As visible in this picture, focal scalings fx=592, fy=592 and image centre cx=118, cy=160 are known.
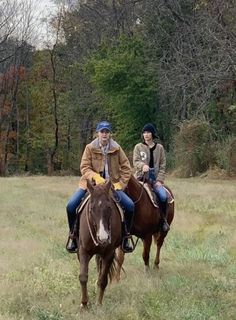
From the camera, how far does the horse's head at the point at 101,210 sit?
23.3 ft

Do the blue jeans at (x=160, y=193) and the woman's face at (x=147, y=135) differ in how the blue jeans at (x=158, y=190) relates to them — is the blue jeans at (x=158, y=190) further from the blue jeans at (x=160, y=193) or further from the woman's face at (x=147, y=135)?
the woman's face at (x=147, y=135)

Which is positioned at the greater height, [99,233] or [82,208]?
[82,208]

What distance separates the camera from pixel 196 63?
3139 centimetres

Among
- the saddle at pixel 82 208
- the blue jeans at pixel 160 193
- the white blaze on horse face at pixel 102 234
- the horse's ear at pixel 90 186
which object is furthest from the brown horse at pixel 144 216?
the white blaze on horse face at pixel 102 234

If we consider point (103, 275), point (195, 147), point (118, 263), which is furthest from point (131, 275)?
point (195, 147)

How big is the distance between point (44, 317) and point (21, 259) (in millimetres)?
4088

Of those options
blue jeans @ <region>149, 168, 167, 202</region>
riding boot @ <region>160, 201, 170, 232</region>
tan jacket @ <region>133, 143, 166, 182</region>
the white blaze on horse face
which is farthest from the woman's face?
the white blaze on horse face

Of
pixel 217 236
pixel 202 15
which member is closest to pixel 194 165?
pixel 202 15

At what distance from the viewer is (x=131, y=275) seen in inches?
383

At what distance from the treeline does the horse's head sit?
2009 centimetres

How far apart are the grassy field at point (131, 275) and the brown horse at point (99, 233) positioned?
1.37ft

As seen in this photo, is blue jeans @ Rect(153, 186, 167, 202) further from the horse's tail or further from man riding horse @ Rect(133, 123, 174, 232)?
the horse's tail

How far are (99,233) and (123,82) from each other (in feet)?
108

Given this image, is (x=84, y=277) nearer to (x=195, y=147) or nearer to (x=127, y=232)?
(x=127, y=232)
